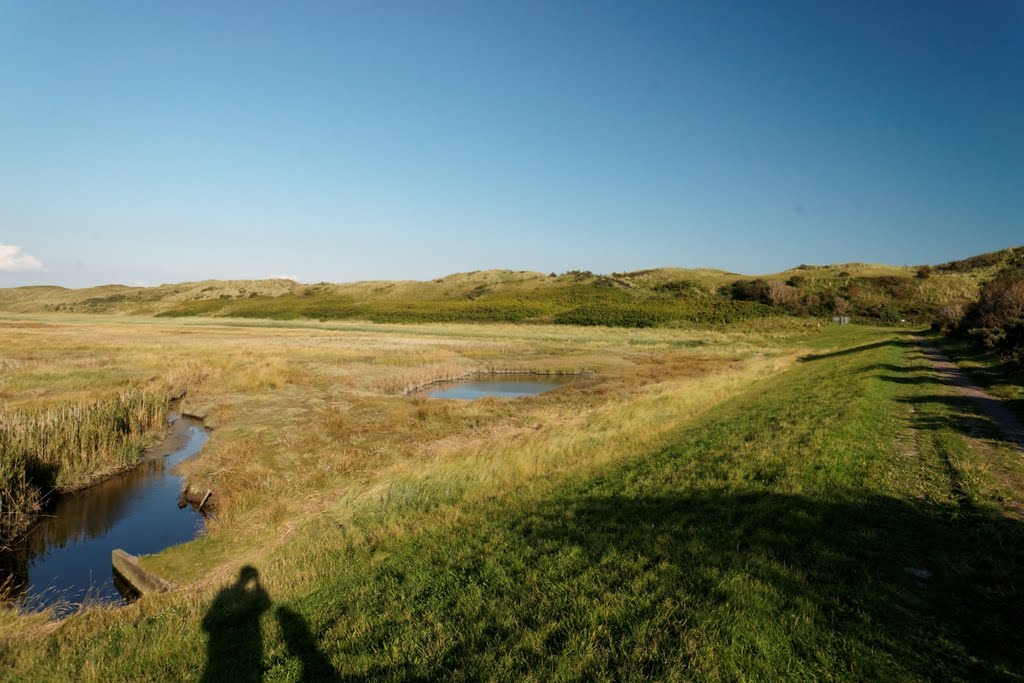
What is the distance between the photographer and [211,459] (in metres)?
17.5

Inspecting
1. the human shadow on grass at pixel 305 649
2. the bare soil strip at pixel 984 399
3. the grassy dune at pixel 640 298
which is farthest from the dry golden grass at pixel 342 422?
the grassy dune at pixel 640 298

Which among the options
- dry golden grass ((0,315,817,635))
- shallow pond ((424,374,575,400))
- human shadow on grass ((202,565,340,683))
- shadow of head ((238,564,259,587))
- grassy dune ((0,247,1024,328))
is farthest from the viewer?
grassy dune ((0,247,1024,328))

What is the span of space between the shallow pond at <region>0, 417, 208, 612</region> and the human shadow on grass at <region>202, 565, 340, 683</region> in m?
3.52

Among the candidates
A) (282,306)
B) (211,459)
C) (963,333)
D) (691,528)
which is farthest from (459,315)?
(691,528)

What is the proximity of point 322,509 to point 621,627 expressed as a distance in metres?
9.06

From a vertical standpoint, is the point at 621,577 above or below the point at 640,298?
below

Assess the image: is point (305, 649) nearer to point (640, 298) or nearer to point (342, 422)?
point (342, 422)

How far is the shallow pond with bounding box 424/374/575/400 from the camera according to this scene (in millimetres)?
33906

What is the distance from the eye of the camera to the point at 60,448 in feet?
53.3

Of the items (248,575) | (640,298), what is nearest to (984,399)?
(248,575)

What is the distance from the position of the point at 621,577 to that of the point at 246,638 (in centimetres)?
551

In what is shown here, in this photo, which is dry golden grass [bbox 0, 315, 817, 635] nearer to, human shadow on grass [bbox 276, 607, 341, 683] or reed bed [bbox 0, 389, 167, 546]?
human shadow on grass [bbox 276, 607, 341, 683]

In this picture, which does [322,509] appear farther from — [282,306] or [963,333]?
[282,306]

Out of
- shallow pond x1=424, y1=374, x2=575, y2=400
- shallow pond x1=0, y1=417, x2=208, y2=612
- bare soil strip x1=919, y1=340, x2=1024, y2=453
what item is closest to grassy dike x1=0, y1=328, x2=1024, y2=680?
bare soil strip x1=919, y1=340, x2=1024, y2=453
